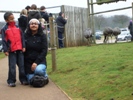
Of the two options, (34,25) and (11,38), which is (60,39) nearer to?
(34,25)

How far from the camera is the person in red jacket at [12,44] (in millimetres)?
6398

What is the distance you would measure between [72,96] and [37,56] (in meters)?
1.58

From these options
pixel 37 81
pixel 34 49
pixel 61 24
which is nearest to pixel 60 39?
pixel 61 24

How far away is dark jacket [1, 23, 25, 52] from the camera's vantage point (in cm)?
639

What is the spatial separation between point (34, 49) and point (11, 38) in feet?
1.87

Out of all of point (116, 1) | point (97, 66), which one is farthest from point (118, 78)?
point (116, 1)

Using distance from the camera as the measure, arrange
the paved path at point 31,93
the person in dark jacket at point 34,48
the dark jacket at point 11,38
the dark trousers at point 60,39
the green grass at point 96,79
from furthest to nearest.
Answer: the dark trousers at point 60,39 < the person in dark jacket at point 34,48 < the dark jacket at point 11,38 < the paved path at point 31,93 < the green grass at point 96,79

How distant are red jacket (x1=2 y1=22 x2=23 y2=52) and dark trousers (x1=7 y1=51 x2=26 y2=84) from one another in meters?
0.14

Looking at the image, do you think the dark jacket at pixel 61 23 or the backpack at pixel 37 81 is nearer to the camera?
the backpack at pixel 37 81

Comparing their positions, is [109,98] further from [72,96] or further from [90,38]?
[90,38]

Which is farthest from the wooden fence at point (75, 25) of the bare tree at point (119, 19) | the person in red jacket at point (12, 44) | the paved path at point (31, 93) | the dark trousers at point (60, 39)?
the paved path at point (31, 93)

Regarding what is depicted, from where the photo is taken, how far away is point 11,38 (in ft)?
21.1

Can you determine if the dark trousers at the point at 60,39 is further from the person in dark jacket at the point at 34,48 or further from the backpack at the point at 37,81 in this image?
the backpack at the point at 37,81

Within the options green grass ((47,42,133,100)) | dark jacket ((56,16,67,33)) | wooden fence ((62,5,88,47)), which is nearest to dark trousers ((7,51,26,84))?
green grass ((47,42,133,100))
